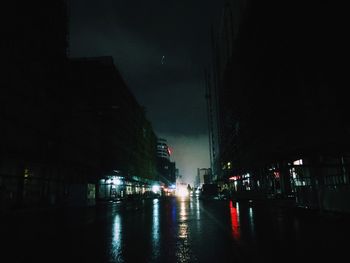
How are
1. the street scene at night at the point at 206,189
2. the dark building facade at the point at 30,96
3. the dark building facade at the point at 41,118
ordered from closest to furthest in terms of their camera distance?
the street scene at night at the point at 206,189
the dark building facade at the point at 30,96
the dark building facade at the point at 41,118

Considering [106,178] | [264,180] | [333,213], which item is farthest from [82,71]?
[333,213]

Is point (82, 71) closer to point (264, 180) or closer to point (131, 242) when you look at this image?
point (264, 180)

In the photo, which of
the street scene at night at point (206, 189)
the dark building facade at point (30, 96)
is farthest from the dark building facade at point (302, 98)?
the dark building facade at point (30, 96)

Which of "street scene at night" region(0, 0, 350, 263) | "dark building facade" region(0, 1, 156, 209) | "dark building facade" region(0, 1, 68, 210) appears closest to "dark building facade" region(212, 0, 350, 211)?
"street scene at night" region(0, 0, 350, 263)

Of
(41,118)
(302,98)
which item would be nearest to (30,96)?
(41,118)

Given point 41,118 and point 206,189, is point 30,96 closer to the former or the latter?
point 41,118

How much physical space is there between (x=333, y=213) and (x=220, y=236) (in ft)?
31.4

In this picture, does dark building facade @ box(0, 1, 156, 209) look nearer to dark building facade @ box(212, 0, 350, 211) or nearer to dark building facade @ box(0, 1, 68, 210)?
dark building facade @ box(0, 1, 68, 210)

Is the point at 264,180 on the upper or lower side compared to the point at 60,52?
lower

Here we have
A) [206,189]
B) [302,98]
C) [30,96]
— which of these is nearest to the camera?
[302,98]

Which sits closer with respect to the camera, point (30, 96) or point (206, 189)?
point (30, 96)

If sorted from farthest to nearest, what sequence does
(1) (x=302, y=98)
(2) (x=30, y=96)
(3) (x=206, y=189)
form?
1. (3) (x=206, y=189)
2. (2) (x=30, y=96)
3. (1) (x=302, y=98)

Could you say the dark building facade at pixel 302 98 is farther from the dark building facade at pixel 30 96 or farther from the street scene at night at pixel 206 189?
the dark building facade at pixel 30 96

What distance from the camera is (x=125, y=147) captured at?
7925 centimetres
